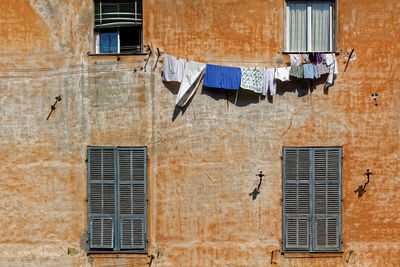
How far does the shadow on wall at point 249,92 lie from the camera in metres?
8.03

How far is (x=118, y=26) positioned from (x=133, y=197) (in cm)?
344

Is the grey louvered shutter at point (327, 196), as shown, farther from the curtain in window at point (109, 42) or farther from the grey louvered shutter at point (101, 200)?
the curtain in window at point (109, 42)

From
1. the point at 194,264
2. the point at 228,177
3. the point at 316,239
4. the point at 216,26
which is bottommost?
the point at 194,264

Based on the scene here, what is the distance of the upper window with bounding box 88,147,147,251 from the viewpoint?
8.13 m

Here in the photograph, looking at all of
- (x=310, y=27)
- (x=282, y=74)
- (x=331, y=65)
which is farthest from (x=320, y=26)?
(x=282, y=74)

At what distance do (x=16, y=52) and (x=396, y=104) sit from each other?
7.50 meters

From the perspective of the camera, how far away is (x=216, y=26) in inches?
317

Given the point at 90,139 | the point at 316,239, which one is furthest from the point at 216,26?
the point at 316,239

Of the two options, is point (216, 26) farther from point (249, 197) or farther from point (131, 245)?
point (131, 245)

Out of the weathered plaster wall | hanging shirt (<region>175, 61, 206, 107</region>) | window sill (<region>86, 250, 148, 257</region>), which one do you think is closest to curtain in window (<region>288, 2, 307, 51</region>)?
the weathered plaster wall

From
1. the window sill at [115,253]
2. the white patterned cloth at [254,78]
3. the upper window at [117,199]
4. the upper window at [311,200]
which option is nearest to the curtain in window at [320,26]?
the white patterned cloth at [254,78]

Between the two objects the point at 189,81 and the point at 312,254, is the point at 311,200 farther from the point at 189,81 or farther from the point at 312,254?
the point at 189,81

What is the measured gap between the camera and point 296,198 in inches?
318

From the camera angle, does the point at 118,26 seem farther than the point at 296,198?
Yes
